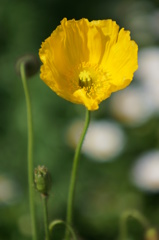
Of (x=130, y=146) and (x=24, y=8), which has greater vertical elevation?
(x=24, y=8)

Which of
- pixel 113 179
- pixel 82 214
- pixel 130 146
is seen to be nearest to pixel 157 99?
pixel 130 146

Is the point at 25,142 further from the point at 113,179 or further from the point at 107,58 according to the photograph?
the point at 107,58

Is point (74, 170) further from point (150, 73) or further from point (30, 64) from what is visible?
point (150, 73)

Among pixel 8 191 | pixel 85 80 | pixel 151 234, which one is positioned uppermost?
pixel 85 80

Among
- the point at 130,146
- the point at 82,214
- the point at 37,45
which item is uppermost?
the point at 37,45

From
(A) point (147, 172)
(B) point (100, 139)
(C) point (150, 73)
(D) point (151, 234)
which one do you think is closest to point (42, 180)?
(D) point (151, 234)

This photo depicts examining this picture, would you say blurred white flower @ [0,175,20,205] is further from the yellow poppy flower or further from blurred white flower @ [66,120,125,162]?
the yellow poppy flower
